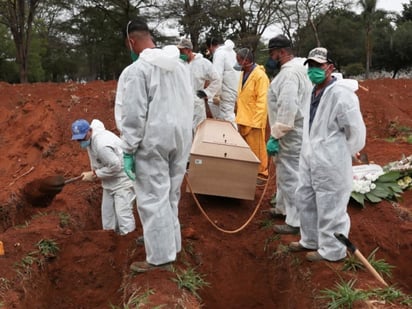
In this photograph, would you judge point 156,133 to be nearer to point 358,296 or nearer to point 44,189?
point 358,296

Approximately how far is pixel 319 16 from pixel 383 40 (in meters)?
6.40

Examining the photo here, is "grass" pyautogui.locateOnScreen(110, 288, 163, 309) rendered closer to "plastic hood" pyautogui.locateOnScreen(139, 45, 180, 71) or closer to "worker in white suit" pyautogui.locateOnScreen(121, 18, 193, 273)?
"worker in white suit" pyautogui.locateOnScreen(121, 18, 193, 273)

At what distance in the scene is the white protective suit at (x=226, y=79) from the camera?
24.9 feet

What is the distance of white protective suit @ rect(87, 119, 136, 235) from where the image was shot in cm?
518

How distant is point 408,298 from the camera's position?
3629 mm

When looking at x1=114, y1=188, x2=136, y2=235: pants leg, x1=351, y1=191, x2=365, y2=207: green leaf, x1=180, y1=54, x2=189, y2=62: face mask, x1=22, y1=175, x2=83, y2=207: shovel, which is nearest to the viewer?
x1=114, y1=188, x2=136, y2=235: pants leg

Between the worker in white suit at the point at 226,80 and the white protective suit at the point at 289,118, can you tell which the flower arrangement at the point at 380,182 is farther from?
the worker in white suit at the point at 226,80

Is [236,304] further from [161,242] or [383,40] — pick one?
[383,40]

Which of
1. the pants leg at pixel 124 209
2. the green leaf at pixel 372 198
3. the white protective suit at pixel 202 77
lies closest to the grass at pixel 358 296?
the green leaf at pixel 372 198

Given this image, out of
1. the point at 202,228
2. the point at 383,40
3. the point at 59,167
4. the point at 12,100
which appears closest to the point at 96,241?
the point at 202,228

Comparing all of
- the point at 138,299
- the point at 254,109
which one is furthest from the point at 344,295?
the point at 254,109

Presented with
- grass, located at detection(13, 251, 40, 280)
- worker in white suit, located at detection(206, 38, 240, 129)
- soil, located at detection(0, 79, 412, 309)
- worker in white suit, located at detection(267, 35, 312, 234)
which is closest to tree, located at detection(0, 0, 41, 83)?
soil, located at detection(0, 79, 412, 309)

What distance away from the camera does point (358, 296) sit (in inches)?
143

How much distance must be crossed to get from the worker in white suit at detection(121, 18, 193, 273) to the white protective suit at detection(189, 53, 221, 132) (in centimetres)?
307
